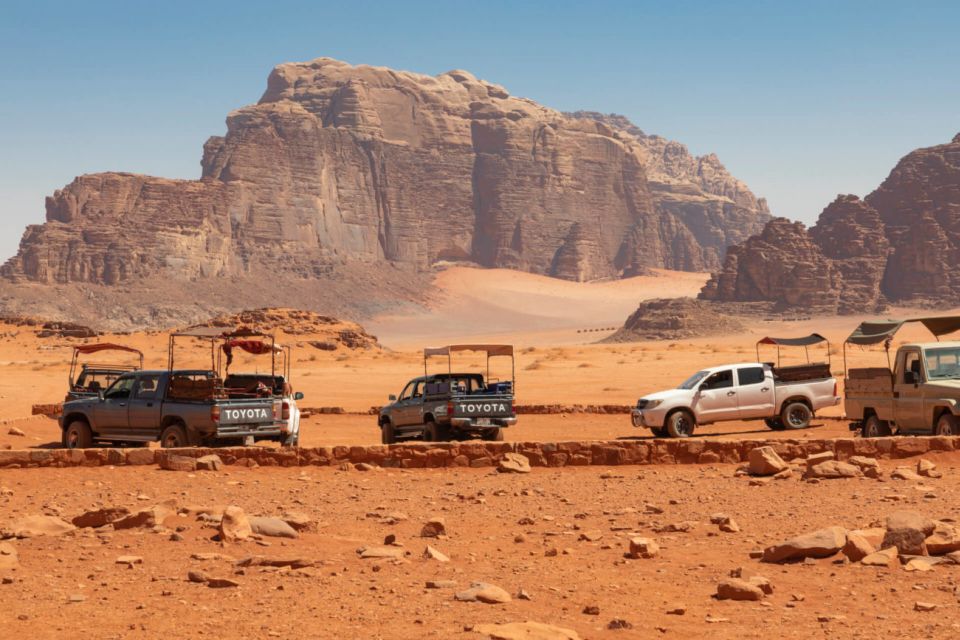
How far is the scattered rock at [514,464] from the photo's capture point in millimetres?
16234

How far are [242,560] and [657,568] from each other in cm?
332

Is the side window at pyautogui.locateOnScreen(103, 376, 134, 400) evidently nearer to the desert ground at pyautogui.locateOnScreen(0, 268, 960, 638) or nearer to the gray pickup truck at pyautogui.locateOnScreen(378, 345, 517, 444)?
the desert ground at pyautogui.locateOnScreen(0, 268, 960, 638)

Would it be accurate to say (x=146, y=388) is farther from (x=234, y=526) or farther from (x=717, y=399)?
(x=717, y=399)

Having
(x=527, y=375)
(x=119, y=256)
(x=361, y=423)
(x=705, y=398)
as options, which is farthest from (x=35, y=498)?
(x=119, y=256)

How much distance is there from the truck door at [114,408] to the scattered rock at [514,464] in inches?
272

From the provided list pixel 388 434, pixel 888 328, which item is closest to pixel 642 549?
pixel 388 434

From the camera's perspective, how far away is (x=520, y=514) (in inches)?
497

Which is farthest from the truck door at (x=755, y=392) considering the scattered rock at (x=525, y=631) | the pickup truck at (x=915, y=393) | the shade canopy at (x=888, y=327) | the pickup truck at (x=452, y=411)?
the scattered rock at (x=525, y=631)

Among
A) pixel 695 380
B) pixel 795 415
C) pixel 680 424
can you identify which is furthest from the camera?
pixel 795 415

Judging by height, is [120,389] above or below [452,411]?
above

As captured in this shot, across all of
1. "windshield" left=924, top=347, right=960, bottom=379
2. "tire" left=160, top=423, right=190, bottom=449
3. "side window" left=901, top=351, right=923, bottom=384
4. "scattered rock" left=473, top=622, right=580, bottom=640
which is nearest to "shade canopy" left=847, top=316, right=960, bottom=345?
"side window" left=901, top=351, right=923, bottom=384

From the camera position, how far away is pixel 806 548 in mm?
9570

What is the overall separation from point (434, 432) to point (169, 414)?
4929mm

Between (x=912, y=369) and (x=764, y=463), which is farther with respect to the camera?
(x=912, y=369)
